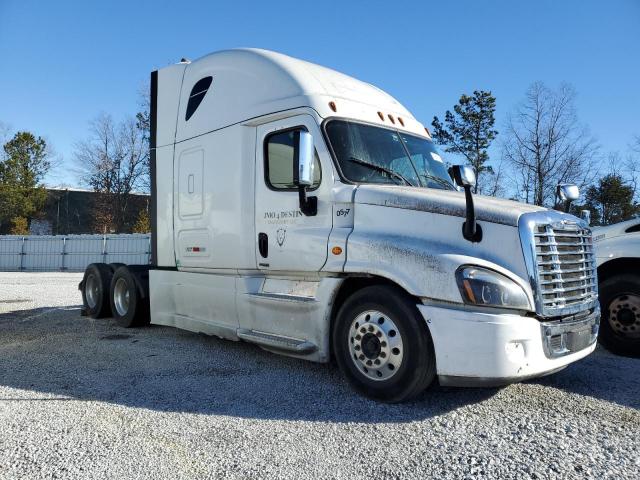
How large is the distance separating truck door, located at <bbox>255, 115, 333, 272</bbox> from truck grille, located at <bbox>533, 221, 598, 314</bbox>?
5.92ft

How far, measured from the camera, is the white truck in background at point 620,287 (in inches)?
232

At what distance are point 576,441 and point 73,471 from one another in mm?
3184

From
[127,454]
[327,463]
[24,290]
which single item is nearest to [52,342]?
[127,454]

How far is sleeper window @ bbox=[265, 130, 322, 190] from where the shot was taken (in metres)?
4.98

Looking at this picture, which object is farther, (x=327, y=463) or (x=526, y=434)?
(x=526, y=434)

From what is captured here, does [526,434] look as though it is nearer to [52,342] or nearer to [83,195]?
[52,342]

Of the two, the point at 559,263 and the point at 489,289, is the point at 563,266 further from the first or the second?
the point at 489,289

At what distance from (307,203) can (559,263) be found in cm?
222

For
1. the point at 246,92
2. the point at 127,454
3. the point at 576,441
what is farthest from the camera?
the point at 246,92

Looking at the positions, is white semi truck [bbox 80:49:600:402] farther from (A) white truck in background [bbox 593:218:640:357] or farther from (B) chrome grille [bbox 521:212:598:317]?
(A) white truck in background [bbox 593:218:640:357]

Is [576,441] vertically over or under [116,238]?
under

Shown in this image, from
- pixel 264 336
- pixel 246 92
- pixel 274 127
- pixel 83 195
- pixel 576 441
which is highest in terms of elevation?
pixel 83 195

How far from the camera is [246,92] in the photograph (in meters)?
5.54

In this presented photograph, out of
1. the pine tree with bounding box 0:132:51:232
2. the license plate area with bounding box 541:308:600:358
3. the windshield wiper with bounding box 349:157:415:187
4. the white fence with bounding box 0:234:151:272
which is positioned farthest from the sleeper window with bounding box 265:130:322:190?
the pine tree with bounding box 0:132:51:232
